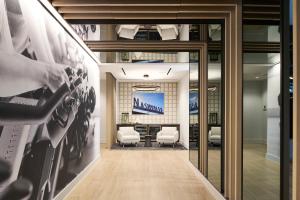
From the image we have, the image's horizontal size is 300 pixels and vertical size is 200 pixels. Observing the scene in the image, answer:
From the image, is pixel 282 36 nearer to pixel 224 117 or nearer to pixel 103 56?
pixel 224 117

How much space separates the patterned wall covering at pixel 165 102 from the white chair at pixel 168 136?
153 cm

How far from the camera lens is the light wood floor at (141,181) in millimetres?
4508

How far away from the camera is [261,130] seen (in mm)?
10898

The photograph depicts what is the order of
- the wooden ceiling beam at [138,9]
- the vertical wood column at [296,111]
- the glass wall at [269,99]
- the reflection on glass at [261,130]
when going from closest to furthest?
1. the vertical wood column at [296,111]
2. the glass wall at [269,99]
3. the wooden ceiling beam at [138,9]
4. the reflection on glass at [261,130]

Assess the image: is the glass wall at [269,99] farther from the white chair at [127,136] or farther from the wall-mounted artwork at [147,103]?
the white chair at [127,136]

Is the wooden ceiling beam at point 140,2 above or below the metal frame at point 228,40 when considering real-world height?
above

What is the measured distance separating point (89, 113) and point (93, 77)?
3.49 feet

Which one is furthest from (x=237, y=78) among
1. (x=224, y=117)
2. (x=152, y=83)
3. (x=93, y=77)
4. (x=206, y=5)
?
(x=152, y=83)

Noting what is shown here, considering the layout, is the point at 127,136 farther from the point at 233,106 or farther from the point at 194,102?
the point at 233,106

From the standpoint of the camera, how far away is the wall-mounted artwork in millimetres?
12398

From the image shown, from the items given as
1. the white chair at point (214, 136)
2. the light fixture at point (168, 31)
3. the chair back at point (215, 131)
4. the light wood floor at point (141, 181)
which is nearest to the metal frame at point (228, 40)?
the light wood floor at point (141, 181)

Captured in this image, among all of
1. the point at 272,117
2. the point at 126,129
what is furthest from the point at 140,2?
the point at 126,129

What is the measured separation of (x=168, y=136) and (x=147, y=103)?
246 centimetres

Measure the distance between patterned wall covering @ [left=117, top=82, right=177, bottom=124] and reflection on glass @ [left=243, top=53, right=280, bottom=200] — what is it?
3.31 m
